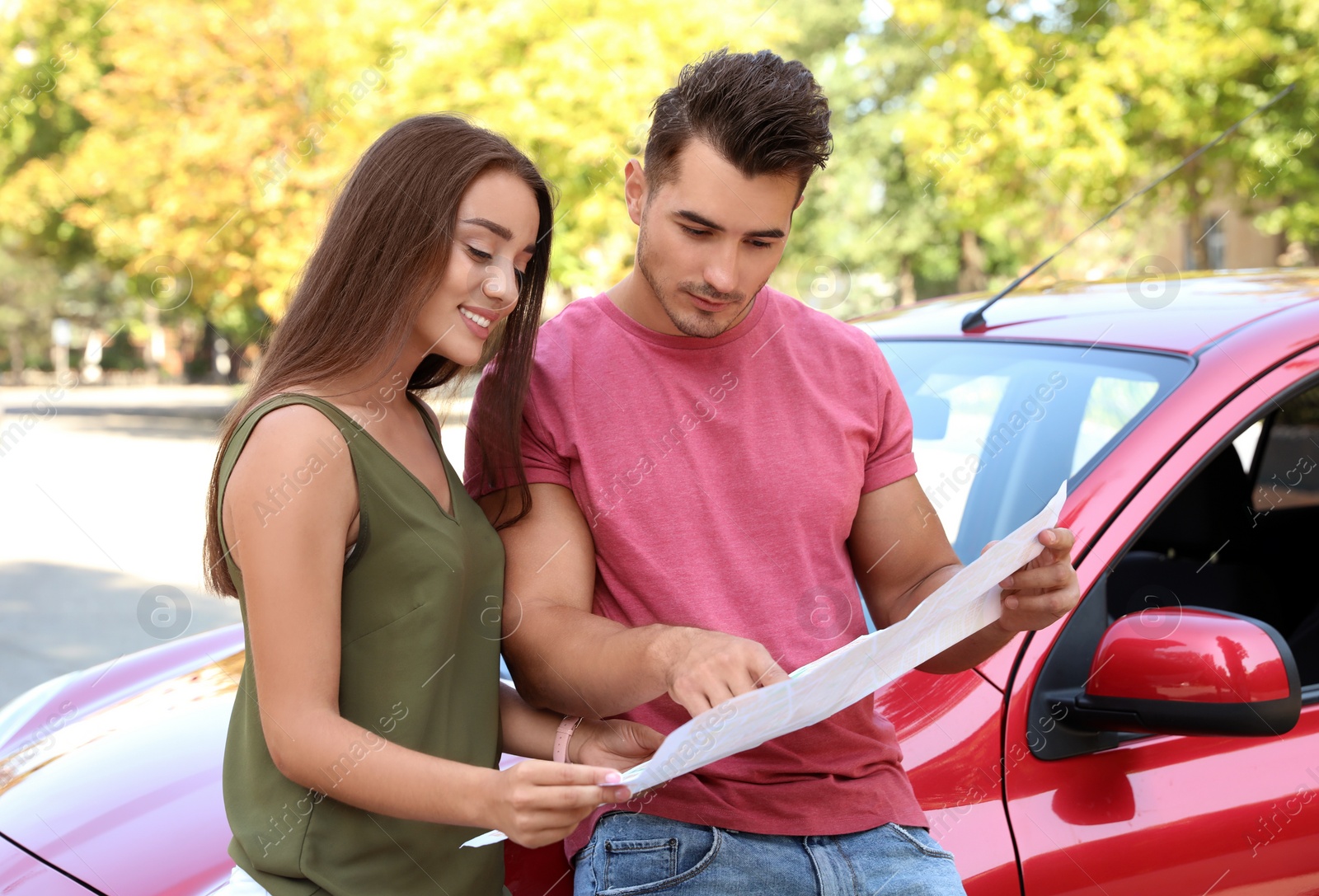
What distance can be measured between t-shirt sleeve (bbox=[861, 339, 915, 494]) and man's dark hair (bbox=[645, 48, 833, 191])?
36 centimetres

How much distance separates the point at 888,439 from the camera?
1983 millimetres

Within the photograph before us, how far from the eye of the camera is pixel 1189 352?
85.7 inches

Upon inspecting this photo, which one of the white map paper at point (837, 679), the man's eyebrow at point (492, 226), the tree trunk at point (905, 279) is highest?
the man's eyebrow at point (492, 226)

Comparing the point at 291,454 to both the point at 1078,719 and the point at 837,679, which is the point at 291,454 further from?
the point at 1078,719

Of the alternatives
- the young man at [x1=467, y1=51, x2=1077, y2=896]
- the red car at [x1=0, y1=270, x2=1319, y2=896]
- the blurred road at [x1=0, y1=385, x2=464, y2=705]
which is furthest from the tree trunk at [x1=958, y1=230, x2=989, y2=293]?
the young man at [x1=467, y1=51, x2=1077, y2=896]

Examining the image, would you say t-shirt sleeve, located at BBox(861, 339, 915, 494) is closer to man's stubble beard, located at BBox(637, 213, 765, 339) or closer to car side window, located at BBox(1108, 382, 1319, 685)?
man's stubble beard, located at BBox(637, 213, 765, 339)

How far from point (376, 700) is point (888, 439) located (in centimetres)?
96

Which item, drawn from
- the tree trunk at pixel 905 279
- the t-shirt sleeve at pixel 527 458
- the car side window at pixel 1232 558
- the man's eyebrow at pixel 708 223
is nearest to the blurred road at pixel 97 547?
the t-shirt sleeve at pixel 527 458

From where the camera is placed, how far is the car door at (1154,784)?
5.94 ft

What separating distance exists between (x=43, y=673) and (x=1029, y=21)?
10.6m

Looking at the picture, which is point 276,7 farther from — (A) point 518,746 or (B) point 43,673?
(A) point 518,746

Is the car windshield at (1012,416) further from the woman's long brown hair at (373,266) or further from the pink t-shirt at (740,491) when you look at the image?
the woman's long brown hair at (373,266)

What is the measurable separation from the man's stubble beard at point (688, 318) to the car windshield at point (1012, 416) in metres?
0.68

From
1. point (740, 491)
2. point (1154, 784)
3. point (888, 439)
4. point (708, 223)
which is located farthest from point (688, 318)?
point (1154, 784)
